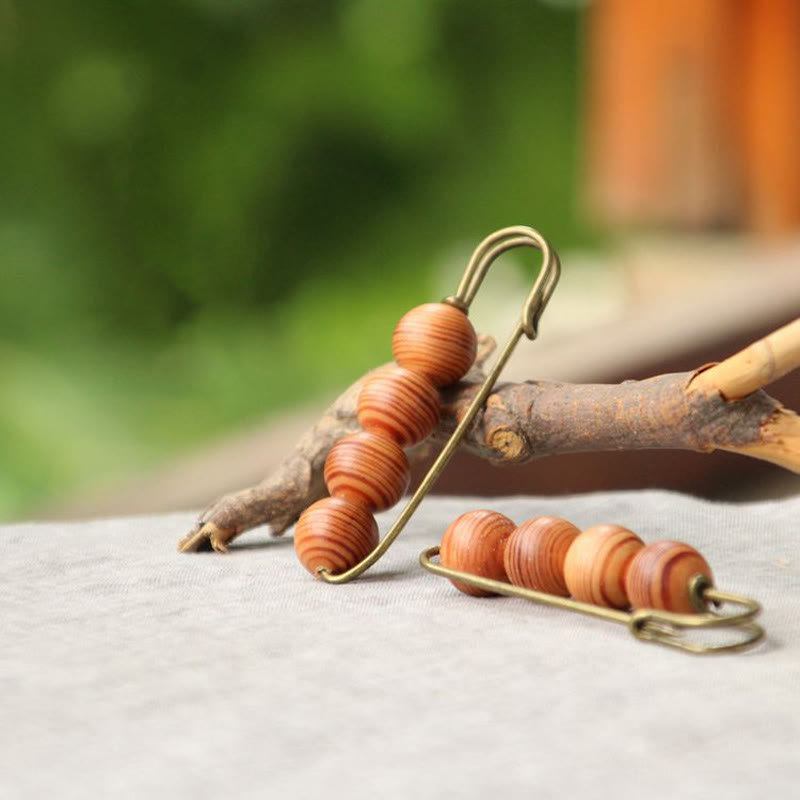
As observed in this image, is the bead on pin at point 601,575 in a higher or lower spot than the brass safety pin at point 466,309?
lower

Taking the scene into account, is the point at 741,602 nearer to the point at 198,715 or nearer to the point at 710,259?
the point at 198,715

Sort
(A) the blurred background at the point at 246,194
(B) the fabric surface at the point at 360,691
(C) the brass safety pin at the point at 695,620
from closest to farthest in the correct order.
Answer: (B) the fabric surface at the point at 360,691, (C) the brass safety pin at the point at 695,620, (A) the blurred background at the point at 246,194

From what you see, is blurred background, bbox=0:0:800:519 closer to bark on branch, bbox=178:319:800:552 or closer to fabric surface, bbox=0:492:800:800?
bark on branch, bbox=178:319:800:552

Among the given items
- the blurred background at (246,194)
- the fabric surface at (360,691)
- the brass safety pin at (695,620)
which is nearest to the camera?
the fabric surface at (360,691)

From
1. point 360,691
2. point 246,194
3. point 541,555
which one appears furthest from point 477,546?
point 246,194

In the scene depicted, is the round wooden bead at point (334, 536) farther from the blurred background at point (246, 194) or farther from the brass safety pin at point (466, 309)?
the blurred background at point (246, 194)

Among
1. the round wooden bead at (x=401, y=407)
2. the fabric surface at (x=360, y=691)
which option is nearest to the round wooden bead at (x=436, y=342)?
the round wooden bead at (x=401, y=407)

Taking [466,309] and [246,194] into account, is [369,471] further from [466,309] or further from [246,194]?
[246,194]
